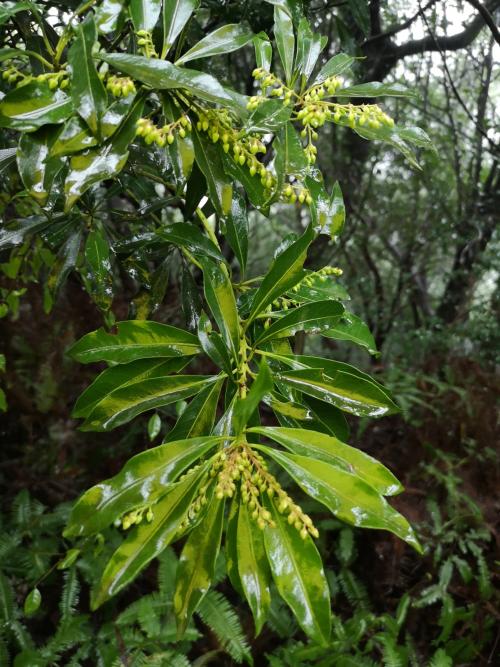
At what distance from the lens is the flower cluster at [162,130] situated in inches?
23.3

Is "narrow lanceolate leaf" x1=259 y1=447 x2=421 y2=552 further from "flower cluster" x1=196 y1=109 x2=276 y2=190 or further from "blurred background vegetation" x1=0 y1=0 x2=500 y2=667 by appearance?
"blurred background vegetation" x1=0 y1=0 x2=500 y2=667

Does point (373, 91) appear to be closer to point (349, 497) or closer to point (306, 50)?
point (306, 50)

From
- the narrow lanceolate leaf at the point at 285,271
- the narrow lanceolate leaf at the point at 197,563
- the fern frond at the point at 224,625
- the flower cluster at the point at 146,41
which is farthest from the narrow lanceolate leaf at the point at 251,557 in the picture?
the fern frond at the point at 224,625

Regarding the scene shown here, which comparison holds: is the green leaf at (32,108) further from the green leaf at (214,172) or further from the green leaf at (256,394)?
the green leaf at (256,394)

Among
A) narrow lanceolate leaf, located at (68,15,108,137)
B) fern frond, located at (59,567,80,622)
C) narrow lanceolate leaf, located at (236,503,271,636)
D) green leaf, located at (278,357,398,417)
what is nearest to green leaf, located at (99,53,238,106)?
narrow lanceolate leaf, located at (68,15,108,137)

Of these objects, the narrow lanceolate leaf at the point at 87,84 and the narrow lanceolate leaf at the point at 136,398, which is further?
the narrow lanceolate leaf at the point at 136,398

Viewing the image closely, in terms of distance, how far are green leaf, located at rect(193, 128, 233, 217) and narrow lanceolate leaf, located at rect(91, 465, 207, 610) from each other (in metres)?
0.32

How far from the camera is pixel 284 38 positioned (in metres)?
0.72

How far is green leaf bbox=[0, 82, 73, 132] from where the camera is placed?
56 centimetres

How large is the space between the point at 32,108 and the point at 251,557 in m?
0.54

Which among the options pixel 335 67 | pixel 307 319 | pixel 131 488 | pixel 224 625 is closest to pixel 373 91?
pixel 335 67

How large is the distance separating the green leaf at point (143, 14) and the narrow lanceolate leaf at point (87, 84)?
77mm

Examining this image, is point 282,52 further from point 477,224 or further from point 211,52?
point 477,224

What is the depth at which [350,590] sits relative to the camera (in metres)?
2.37
